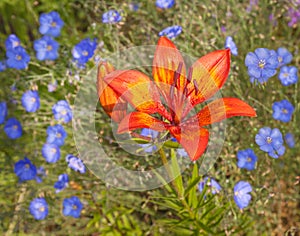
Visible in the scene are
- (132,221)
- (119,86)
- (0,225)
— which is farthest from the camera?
(0,225)

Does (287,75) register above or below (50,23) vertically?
below

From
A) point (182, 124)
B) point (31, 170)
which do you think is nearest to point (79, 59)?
point (31, 170)

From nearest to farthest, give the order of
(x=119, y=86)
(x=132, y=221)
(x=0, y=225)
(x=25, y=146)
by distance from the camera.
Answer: (x=119, y=86)
(x=132, y=221)
(x=0, y=225)
(x=25, y=146)

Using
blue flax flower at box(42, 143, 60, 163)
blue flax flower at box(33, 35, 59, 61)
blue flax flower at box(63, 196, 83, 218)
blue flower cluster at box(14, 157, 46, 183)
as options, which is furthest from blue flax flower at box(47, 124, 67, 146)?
blue flax flower at box(33, 35, 59, 61)

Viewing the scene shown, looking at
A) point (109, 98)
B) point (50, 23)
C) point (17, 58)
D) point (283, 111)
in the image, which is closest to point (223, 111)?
point (109, 98)

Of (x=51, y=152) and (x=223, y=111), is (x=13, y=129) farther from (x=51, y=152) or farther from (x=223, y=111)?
(x=223, y=111)

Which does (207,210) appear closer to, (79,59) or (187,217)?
(187,217)

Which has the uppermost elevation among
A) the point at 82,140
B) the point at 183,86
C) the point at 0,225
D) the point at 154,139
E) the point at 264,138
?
the point at 183,86
